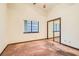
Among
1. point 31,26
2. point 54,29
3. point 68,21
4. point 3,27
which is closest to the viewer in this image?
point 3,27

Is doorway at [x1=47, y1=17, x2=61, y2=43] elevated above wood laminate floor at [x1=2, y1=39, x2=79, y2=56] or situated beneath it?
elevated above

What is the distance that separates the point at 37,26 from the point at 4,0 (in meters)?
1.39

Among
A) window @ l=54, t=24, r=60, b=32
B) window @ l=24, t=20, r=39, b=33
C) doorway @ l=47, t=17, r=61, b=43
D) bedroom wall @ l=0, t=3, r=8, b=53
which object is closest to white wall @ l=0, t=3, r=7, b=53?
bedroom wall @ l=0, t=3, r=8, b=53

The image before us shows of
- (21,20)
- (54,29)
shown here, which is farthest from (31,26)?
(54,29)

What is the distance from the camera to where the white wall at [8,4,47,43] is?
3432 mm

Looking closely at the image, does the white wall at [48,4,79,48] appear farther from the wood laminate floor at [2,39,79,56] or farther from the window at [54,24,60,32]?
→ the wood laminate floor at [2,39,79,56]

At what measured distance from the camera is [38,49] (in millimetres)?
3643

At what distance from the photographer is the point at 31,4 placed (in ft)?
11.1

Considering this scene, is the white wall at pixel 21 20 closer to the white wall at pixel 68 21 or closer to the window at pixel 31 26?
the window at pixel 31 26

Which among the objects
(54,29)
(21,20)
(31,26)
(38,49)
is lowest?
(38,49)

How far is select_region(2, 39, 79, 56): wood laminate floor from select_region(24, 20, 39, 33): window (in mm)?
455

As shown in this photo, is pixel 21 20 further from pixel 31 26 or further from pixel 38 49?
pixel 38 49

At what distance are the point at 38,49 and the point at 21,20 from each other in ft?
3.99

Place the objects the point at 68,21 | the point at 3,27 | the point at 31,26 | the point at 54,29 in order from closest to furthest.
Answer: the point at 3,27
the point at 31,26
the point at 54,29
the point at 68,21
